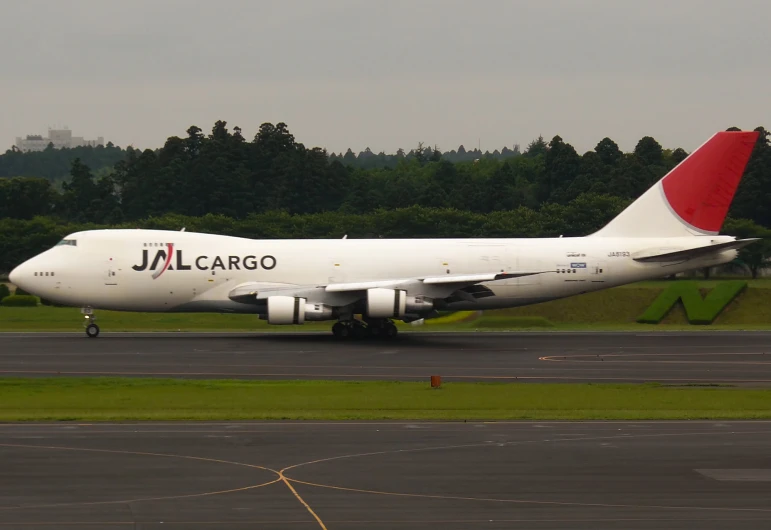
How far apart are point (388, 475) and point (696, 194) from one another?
3426cm

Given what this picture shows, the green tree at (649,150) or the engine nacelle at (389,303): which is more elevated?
the green tree at (649,150)

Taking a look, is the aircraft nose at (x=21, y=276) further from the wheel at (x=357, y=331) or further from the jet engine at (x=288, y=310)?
the wheel at (x=357, y=331)

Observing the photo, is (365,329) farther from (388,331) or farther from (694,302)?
(694,302)

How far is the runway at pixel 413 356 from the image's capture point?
111 ft

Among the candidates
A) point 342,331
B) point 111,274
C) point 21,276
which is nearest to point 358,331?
point 342,331

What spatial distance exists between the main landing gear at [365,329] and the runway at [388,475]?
22.8m

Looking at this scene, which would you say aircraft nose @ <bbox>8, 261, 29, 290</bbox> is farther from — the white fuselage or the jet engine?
the jet engine

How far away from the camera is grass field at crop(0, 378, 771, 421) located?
985 inches

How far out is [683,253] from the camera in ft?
154

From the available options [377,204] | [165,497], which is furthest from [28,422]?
[377,204]

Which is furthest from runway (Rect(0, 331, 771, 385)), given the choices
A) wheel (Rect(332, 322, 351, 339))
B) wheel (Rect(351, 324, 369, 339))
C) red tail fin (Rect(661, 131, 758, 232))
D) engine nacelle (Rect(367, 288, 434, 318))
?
red tail fin (Rect(661, 131, 758, 232))

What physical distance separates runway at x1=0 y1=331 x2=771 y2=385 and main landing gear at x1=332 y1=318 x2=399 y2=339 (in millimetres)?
524

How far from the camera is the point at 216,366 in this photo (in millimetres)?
36062

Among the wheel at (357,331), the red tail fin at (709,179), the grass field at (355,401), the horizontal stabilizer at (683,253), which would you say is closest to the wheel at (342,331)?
the wheel at (357,331)
